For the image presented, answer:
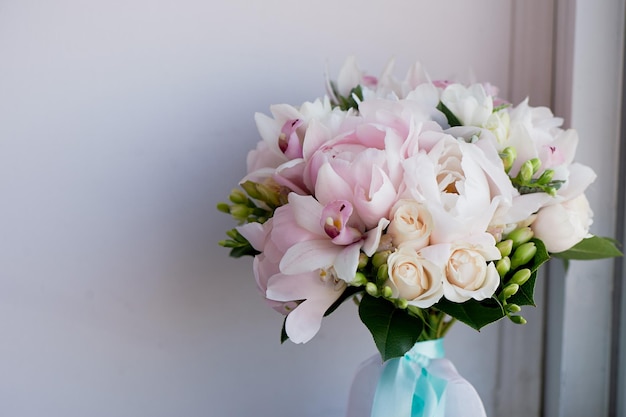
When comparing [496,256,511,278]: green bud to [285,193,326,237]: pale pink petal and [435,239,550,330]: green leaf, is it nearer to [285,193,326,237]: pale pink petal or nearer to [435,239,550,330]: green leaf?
[435,239,550,330]: green leaf

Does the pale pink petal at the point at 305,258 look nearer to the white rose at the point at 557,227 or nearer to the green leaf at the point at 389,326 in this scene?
the green leaf at the point at 389,326

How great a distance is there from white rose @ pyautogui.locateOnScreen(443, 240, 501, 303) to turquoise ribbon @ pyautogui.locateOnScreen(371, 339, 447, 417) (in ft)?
0.51

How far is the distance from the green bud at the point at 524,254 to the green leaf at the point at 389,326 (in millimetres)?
120

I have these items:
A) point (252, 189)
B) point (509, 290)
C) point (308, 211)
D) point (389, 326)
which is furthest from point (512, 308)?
point (252, 189)

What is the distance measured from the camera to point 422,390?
2.39ft

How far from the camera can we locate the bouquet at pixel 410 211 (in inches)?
23.1

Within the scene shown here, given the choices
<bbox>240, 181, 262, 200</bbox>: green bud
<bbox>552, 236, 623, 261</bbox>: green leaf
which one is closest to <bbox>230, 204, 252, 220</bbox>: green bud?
<bbox>240, 181, 262, 200</bbox>: green bud

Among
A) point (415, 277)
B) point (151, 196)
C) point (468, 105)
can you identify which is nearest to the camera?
point (415, 277)

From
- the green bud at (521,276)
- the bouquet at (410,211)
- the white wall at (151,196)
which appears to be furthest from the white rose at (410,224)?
the white wall at (151,196)

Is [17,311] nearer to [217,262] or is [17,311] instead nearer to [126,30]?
[217,262]

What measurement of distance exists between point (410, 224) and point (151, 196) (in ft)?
1.56

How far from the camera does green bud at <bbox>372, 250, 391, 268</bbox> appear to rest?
0.61 m

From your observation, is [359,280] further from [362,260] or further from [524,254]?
[524,254]

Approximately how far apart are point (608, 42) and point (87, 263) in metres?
0.87
